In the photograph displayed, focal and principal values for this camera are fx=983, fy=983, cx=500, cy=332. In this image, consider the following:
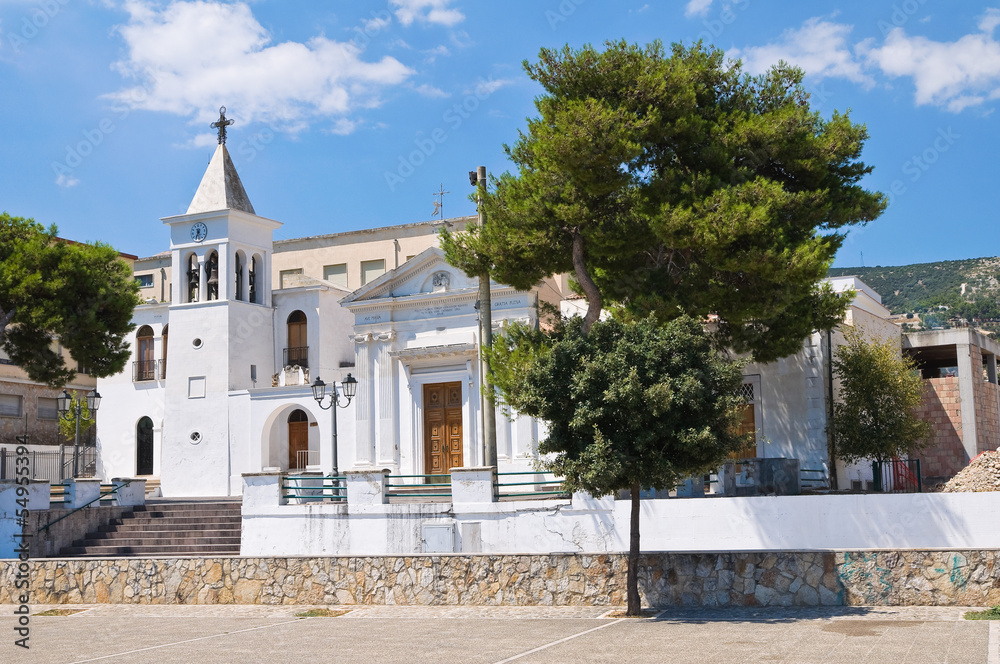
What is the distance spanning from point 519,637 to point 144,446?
2525 cm

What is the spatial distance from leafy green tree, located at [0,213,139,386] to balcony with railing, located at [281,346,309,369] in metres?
8.34

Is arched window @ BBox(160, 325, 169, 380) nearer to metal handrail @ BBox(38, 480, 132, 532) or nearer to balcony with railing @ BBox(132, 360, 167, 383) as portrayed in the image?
balcony with railing @ BBox(132, 360, 167, 383)

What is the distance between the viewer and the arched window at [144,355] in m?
33.8

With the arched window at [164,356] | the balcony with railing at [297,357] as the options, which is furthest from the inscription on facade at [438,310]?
the arched window at [164,356]

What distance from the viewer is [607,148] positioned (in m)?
17.1

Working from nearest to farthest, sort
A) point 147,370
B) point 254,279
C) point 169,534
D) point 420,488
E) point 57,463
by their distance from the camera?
1. point 169,534
2. point 420,488
3. point 254,279
4. point 147,370
5. point 57,463

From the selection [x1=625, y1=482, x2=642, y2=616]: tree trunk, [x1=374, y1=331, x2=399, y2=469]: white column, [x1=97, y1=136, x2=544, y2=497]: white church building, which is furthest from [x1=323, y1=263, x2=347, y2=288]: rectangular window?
[x1=625, y1=482, x2=642, y2=616]: tree trunk

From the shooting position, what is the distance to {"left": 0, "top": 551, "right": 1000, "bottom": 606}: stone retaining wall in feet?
41.5

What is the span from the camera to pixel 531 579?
1414cm

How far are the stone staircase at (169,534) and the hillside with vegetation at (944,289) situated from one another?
58873 millimetres

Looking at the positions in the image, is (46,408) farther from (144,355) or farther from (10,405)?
(144,355)

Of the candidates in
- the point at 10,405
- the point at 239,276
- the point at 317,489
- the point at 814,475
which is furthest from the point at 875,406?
the point at 10,405

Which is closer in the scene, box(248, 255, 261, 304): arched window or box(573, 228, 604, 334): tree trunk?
box(573, 228, 604, 334): tree trunk

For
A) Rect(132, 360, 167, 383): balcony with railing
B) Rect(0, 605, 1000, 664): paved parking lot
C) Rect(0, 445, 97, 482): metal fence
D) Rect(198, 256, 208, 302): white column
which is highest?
Rect(198, 256, 208, 302): white column
